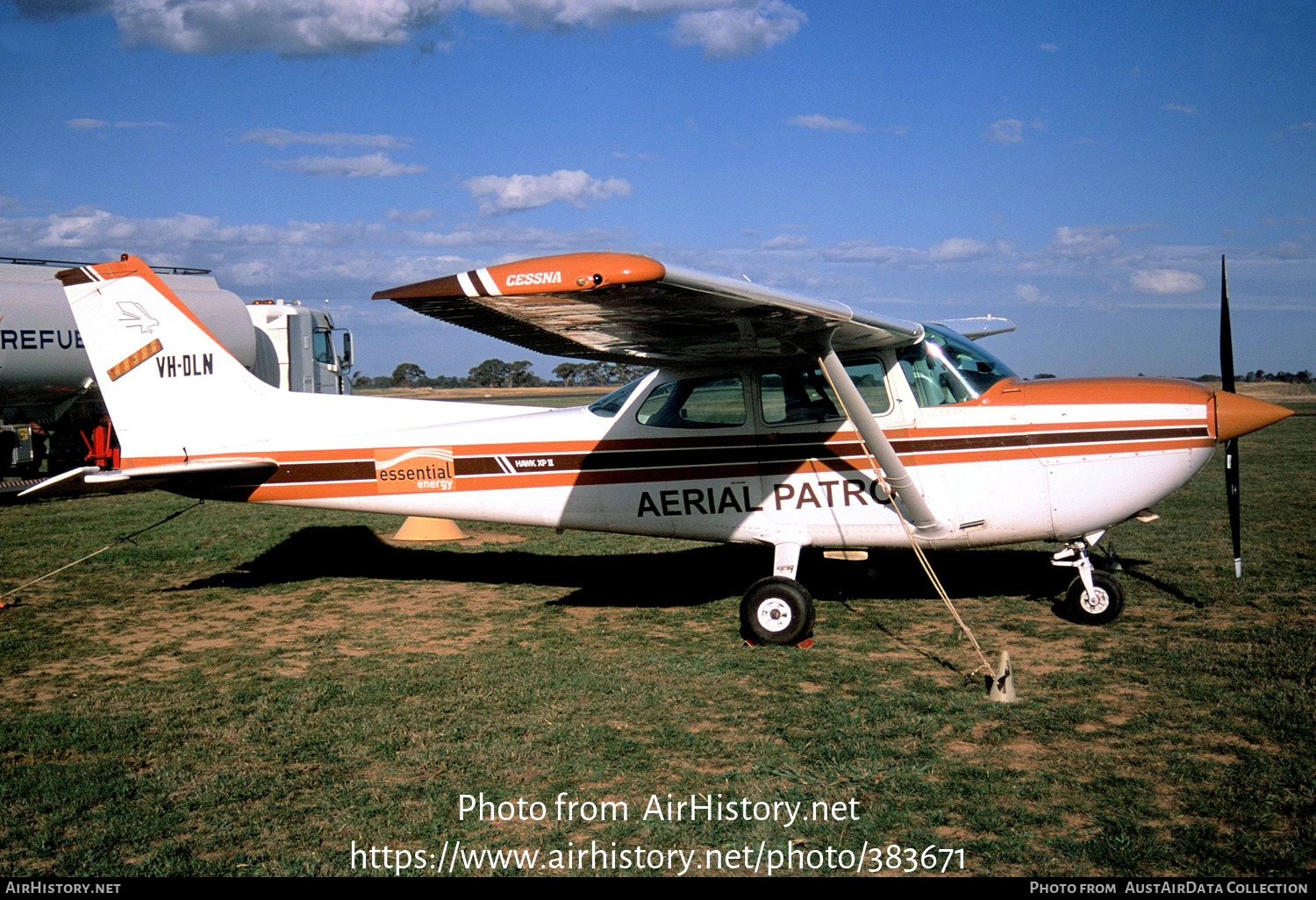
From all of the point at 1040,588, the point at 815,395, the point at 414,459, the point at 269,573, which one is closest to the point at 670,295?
the point at 815,395

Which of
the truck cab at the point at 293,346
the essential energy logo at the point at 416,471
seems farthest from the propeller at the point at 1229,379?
the truck cab at the point at 293,346

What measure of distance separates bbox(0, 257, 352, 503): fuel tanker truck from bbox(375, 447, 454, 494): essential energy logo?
9.67 metres

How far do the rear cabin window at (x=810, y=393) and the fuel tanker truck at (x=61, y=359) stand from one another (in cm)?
1268

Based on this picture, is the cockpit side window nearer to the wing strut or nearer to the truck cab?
the wing strut

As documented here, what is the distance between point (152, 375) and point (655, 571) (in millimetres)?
5170

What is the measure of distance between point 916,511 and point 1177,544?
5092 mm

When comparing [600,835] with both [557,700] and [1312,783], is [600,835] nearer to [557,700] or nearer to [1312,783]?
[557,700]

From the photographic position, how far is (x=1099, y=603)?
6852 mm

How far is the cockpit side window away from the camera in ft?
23.6

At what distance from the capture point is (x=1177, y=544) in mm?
9977

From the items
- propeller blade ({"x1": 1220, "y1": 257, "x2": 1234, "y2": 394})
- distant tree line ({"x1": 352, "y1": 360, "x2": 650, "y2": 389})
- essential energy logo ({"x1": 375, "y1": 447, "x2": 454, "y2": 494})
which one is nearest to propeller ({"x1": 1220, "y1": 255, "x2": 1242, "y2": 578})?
propeller blade ({"x1": 1220, "y1": 257, "x2": 1234, "y2": 394})

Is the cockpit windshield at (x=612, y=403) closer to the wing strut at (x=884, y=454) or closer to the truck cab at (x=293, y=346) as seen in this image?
the wing strut at (x=884, y=454)

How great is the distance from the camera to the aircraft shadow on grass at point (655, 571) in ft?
27.2

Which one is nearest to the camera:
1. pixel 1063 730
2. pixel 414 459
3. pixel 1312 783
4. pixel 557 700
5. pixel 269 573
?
pixel 1312 783
